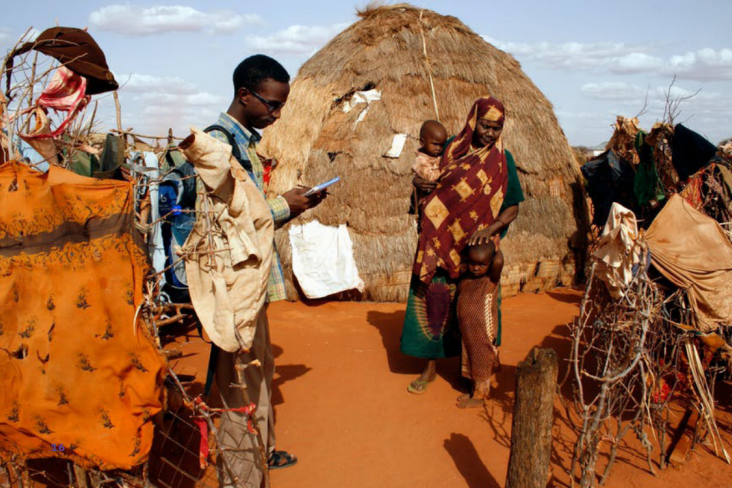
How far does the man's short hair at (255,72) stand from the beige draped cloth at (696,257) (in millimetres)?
2435

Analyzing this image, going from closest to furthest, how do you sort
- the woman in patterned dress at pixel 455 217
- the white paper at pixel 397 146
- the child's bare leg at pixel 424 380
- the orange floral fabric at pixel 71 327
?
the orange floral fabric at pixel 71 327 → the woman in patterned dress at pixel 455 217 → the child's bare leg at pixel 424 380 → the white paper at pixel 397 146

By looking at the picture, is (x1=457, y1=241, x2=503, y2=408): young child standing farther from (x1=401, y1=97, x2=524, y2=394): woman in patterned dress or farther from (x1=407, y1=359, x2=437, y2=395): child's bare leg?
(x1=407, y1=359, x2=437, y2=395): child's bare leg

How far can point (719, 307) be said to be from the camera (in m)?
3.26

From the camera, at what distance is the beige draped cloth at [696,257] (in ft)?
10.7

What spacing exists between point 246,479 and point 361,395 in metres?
1.78

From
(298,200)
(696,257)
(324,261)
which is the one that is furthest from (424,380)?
(324,261)

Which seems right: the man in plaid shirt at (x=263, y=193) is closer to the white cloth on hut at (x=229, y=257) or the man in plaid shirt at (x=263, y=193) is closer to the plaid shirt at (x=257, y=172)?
the plaid shirt at (x=257, y=172)

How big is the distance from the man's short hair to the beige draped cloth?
2.43m

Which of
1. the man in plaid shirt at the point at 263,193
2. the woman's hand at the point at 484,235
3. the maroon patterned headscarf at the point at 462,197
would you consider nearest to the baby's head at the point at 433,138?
the maroon patterned headscarf at the point at 462,197

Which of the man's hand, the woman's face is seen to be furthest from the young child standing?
the man's hand

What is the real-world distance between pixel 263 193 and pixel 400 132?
487cm

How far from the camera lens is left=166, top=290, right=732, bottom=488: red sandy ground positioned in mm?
3197

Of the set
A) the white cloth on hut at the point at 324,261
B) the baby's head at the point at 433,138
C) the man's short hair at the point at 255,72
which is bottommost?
the white cloth on hut at the point at 324,261

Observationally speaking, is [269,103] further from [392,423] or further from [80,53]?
[392,423]
